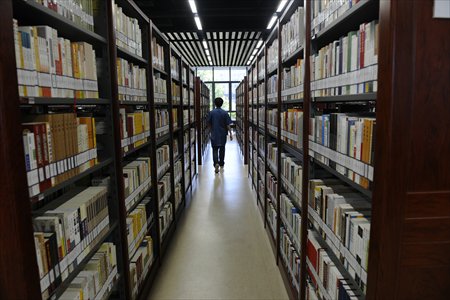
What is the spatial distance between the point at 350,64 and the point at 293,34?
1235 millimetres

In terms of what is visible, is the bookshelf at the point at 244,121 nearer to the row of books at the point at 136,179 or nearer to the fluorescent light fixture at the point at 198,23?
the fluorescent light fixture at the point at 198,23

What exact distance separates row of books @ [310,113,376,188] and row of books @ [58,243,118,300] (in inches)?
58.2

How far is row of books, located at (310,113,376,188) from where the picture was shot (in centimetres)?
135

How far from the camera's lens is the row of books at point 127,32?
7.34ft

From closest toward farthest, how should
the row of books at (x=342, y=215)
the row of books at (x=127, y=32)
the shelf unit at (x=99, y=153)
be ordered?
the shelf unit at (x=99, y=153), the row of books at (x=342, y=215), the row of books at (x=127, y=32)

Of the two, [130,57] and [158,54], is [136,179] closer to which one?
[130,57]

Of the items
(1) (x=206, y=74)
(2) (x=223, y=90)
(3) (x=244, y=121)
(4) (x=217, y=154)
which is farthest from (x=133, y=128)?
(1) (x=206, y=74)

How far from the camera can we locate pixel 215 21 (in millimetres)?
9281

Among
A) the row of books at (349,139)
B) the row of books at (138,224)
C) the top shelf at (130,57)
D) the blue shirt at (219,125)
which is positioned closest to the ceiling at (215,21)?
the blue shirt at (219,125)

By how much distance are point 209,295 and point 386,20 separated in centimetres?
256

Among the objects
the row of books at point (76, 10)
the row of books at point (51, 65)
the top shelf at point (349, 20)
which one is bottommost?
the row of books at point (51, 65)

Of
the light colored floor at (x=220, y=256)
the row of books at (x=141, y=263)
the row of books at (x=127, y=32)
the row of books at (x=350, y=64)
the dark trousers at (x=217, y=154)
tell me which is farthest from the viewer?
the dark trousers at (x=217, y=154)

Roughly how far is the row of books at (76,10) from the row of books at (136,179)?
107cm

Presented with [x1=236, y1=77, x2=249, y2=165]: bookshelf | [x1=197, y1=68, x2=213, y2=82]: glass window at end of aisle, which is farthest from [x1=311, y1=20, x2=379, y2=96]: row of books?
[x1=197, y1=68, x2=213, y2=82]: glass window at end of aisle
